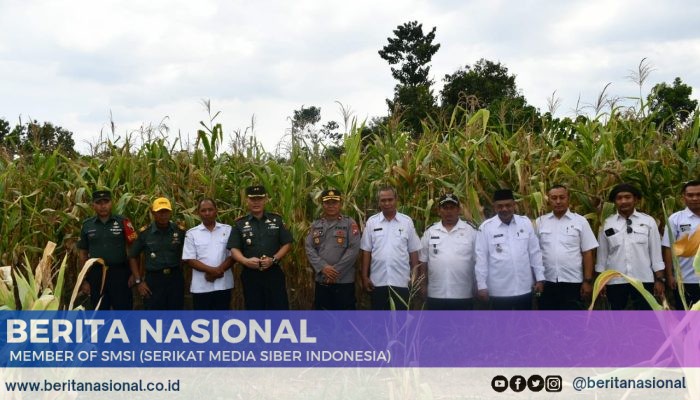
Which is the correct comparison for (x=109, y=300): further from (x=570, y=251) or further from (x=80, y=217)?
(x=570, y=251)

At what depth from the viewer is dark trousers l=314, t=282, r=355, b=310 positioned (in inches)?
199

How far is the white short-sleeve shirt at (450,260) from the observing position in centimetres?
490

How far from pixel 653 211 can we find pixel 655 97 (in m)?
1.29

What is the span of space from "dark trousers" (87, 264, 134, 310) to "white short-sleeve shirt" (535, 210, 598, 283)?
341cm

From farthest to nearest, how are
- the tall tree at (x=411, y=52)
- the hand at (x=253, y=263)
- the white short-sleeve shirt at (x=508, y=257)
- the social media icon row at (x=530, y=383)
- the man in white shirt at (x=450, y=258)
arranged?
the tall tree at (x=411, y=52) → the hand at (x=253, y=263) → the man in white shirt at (x=450, y=258) → the white short-sleeve shirt at (x=508, y=257) → the social media icon row at (x=530, y=383)

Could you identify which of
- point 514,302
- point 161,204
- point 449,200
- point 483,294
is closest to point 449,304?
point 483,294

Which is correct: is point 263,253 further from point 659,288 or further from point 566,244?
point 659,288

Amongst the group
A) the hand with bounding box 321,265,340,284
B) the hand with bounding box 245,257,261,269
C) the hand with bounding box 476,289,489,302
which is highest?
the hand with bounding box 245,257,261,269

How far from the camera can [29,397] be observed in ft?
9.06

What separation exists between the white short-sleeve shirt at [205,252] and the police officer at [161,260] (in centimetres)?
14

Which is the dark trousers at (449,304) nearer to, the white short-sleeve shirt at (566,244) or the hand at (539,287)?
the hand at (539,287)

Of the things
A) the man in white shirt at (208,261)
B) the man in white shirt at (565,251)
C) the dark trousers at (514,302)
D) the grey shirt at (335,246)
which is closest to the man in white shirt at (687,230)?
the man in white shirt at (565,251)

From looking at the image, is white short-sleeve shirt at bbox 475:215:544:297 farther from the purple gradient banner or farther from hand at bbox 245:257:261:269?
hand at bbox 245:257:261:269

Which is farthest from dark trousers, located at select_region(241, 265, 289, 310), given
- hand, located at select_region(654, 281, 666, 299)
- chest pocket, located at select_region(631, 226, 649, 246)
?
hand, located at select_region(654, 281, 666, 299)
